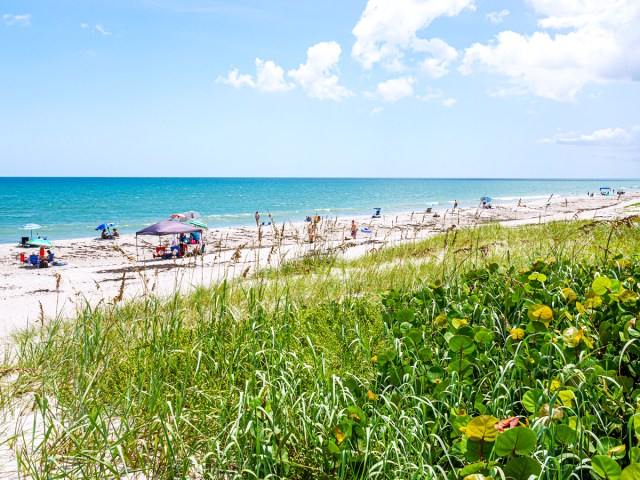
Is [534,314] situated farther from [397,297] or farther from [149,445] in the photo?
[149,445]

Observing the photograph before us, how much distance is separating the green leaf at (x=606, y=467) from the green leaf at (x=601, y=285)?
1909 mm

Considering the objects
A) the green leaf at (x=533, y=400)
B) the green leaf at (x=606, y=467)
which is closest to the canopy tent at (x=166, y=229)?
the green leaf at (x=533, y=400)

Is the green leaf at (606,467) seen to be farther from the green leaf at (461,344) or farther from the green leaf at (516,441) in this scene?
the green leaf at (461,344)

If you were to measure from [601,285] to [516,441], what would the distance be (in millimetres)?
2062

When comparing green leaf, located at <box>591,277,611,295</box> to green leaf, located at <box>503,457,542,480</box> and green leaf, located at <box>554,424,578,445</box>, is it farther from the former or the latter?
green leaf, located at <box>503,457,542,480</box>

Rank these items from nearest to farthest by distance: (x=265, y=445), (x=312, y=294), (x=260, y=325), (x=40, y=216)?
(x=265, y=445)
(x=260, y=325)
(x=312, y=294)
(x=40, y=216)

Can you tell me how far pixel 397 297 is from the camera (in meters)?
4.28

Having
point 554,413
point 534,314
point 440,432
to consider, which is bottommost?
point 440,432

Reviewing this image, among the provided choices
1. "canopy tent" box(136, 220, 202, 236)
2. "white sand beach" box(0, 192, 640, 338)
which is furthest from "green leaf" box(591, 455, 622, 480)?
"canopy tent" box(136, 220, 202, 236)

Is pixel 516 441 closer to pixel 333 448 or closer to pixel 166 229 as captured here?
pixel 333 448

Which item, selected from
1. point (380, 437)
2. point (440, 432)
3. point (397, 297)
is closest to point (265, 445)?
point (380, 437)

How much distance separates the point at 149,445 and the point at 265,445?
765mm

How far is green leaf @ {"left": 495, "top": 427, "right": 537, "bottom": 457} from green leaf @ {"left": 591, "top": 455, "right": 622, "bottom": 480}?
0.73 feet

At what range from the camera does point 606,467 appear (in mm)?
1627
